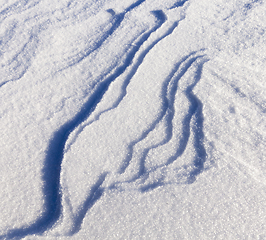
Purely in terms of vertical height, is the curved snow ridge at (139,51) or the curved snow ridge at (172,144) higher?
the curved snow ridge at (139,51)

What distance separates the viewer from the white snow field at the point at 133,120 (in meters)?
0.84

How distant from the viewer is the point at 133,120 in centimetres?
105

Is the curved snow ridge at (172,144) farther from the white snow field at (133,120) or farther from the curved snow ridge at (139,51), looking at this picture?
the curved snow ridge at (139,51)

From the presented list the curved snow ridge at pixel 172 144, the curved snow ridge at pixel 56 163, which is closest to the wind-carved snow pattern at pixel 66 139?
the curved snow ridge at pixel 56 163

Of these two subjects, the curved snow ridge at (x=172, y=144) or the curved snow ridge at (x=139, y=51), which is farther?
the curved snow ridge at (x=139, y=51)

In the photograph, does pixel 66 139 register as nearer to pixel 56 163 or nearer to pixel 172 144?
pixel 56 163

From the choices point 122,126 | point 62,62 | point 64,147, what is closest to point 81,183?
point 64,147

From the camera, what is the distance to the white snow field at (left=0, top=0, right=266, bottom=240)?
0.84 meters

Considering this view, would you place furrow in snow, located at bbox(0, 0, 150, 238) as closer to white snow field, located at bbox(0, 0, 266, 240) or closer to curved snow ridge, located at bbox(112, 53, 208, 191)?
white snow field, located at bbox(0, 0, 266, 240)

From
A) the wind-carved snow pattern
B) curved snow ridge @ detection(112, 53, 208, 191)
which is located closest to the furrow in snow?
the wind-carved snow pattern

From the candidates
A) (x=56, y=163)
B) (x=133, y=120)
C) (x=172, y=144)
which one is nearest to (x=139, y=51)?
(x=133, y=120)

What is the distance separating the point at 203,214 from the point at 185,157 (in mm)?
200

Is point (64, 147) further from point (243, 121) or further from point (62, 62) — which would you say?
point (243, 121)

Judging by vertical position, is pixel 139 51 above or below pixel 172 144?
above
